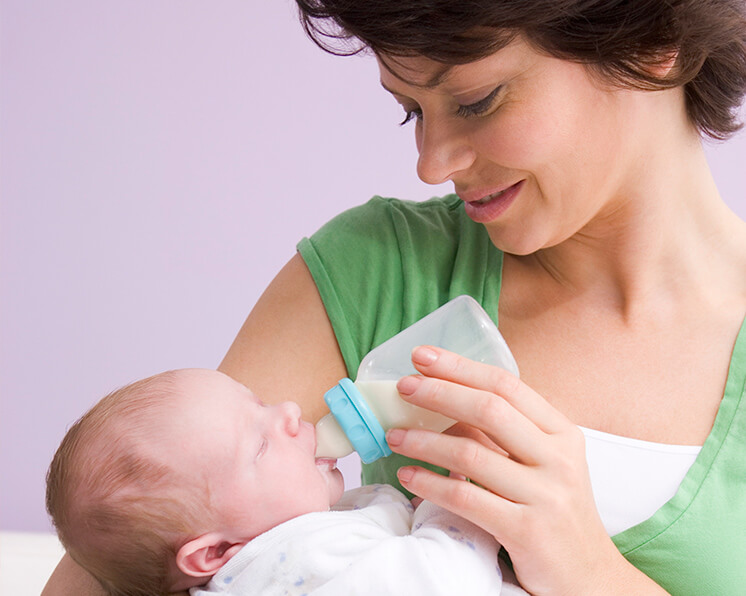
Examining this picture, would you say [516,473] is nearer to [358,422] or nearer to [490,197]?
[358,422]

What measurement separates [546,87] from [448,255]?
1.26 feet

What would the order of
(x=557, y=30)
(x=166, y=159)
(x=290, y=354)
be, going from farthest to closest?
1. (x=166, y=159)
2. (x=290, y=354)
3. (x=557, y=30)

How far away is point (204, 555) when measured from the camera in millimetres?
1184

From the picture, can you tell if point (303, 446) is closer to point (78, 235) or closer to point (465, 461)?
point (465, 461)

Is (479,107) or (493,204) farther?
(493,204)

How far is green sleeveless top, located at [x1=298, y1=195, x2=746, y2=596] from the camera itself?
1230mm

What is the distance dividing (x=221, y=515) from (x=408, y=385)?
307 mm

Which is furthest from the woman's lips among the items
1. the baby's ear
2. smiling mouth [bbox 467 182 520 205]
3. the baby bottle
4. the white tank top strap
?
the baby's ear

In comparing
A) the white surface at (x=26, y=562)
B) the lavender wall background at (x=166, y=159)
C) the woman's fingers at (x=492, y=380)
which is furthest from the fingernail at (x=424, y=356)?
the lavender wall background at (x=166, y=159)

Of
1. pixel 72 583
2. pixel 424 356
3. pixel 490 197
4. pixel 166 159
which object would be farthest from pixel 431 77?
pixel 166 159

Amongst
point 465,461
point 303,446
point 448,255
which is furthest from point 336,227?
point 465,461

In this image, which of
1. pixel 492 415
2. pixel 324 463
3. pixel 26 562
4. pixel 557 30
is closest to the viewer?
pixel 492 415

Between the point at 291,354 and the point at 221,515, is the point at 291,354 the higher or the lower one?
the higher one

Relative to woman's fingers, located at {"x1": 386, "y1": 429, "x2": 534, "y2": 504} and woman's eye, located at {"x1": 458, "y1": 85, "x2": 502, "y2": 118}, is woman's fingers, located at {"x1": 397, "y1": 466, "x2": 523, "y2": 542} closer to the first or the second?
woman's fingers, located at {"x1": 386, "y1": 429, "x2": 534, "y2": 504}
